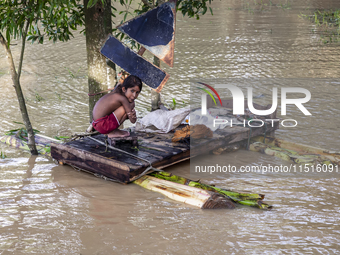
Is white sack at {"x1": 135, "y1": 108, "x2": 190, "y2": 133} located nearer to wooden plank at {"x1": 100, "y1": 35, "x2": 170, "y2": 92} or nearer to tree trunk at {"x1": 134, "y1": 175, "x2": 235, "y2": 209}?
wooden plank at {"x1": 100, "y1": 35, "x2": 170, "y2": 92}

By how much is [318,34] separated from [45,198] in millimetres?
10550

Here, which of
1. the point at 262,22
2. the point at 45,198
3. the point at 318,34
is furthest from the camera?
the point at 262,22

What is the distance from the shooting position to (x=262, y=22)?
1365cm

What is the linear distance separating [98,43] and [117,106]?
1.10 m

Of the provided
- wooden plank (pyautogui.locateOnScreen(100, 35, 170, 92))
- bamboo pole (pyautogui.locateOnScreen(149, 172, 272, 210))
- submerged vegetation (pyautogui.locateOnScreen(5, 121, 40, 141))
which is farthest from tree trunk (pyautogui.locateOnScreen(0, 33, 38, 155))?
bamboo pole (pyautogui.locateOnScreen(149, 172, 272, 210))

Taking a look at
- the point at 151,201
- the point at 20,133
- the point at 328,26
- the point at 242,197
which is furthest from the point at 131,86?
the point at 328,26

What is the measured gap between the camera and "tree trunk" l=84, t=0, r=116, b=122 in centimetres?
479

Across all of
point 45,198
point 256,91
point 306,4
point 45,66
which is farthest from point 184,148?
point 306,4

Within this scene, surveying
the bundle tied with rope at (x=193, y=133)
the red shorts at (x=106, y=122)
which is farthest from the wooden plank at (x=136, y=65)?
the bundle tied with rope at (x=193, y=133)

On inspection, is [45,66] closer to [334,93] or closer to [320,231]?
[334,93]

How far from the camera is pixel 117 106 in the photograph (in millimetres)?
4227

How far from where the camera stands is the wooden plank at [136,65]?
4211 millimetres

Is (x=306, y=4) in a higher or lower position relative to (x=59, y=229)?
higher

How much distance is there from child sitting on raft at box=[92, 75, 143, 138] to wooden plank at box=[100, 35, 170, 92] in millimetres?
Result: 101
